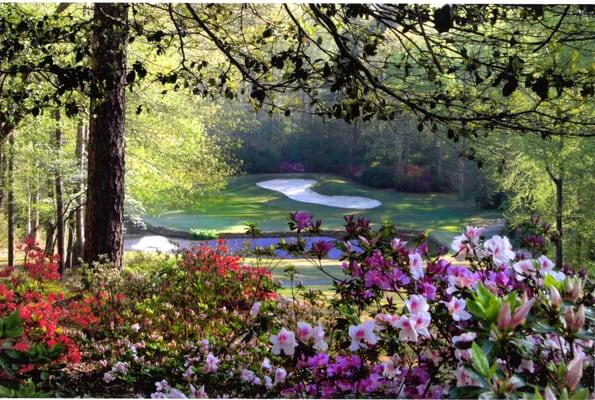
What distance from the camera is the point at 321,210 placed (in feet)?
27.2

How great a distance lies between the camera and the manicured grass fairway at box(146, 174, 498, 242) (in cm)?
735

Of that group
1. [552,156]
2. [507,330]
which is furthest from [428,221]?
[507,330]

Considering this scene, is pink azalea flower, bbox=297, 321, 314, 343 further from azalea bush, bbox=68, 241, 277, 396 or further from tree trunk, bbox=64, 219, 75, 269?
tree trunk, bbox=64, 219, 75, 269

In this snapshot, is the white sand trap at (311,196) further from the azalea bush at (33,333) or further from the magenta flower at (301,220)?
the magenta flower at (301,220)

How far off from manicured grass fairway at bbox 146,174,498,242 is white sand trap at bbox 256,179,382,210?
0.07 metres

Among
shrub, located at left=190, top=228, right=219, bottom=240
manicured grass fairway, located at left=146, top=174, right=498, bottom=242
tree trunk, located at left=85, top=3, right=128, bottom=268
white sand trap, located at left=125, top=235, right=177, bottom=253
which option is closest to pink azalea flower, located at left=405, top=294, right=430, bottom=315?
tree trunk, located at left=85, top=3, right=128, bottom=268

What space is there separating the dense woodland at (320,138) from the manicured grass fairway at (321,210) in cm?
20

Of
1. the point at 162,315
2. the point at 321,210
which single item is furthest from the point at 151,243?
the point at 162,315

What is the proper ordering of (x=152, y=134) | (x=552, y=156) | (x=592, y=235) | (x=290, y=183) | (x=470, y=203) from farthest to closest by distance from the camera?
(x=290, y=183) < (x=470, y=203) < (x=152, y=134) < (x=552, y=156) < (x=592, y=235)

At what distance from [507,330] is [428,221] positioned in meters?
6.43

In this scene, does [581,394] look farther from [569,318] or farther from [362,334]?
[362,334]

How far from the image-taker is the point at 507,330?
0.71m

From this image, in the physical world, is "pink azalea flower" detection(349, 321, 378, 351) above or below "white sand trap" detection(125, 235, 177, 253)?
above

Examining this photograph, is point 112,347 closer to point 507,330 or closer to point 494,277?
point 494,277
